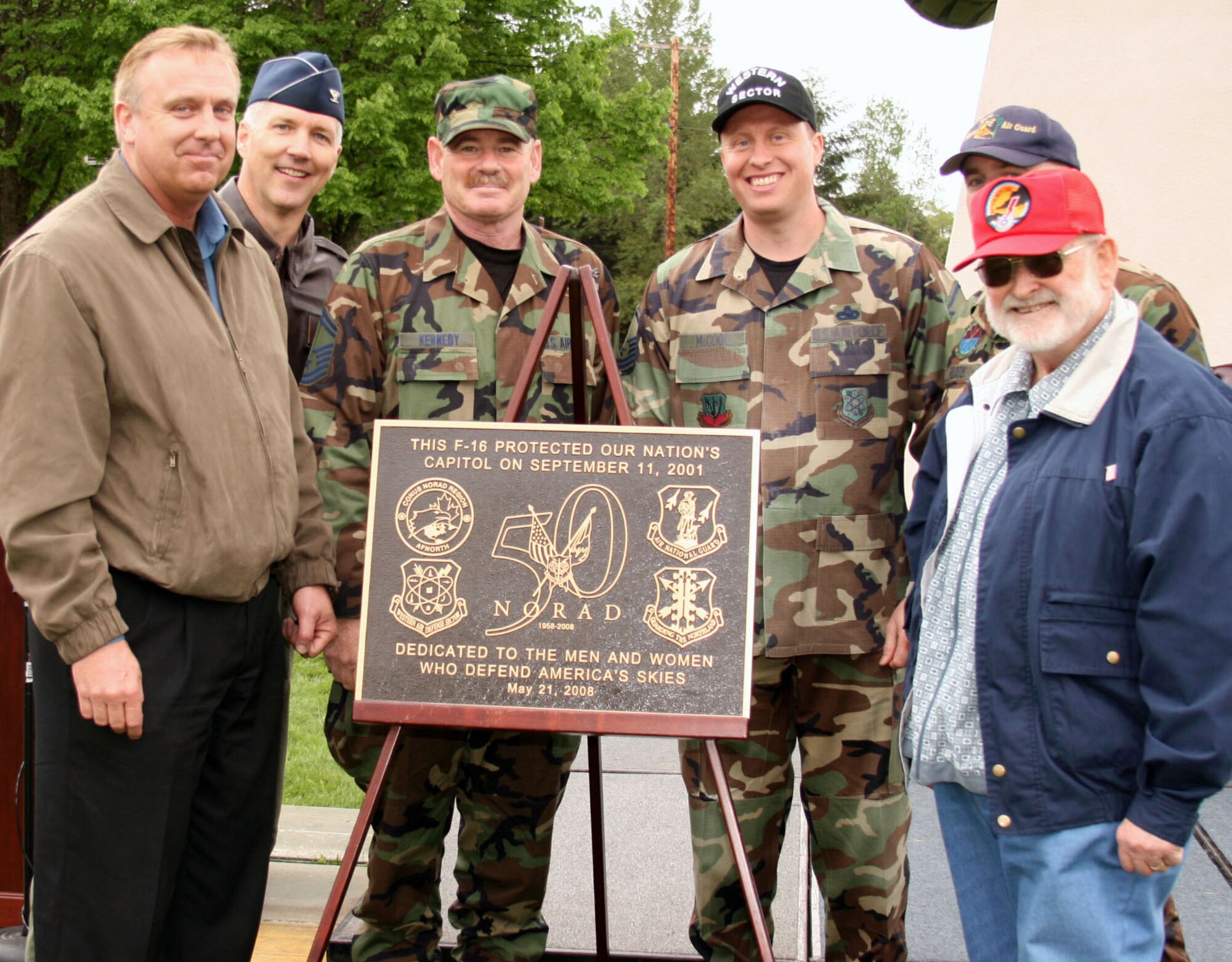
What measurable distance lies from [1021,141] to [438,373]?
5.40 feet

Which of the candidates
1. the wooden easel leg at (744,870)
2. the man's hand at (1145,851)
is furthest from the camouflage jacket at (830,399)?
the man's hand at (1145,851)

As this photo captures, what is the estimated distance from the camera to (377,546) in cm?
270

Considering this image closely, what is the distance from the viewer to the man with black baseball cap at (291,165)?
3713 millimetres

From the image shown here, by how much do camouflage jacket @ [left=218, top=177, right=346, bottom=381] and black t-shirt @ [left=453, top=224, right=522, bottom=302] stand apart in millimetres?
610

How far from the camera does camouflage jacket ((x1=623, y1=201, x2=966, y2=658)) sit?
3.20 meters

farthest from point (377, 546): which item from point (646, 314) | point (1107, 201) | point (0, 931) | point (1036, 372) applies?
point (1107, 201)

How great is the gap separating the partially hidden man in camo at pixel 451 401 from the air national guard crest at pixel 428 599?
60cm

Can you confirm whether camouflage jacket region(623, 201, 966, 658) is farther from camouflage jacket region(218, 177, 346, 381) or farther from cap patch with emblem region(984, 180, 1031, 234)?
camouflage jacket region(218, 177, 346, 381)

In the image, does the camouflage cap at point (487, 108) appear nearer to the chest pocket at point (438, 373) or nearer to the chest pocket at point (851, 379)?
the chest pocket at point (438, 373)

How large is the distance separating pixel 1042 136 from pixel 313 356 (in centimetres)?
202

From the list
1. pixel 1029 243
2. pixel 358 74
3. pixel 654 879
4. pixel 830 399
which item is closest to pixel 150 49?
pixel 830 399

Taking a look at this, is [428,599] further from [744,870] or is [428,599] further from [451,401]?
[744,870]

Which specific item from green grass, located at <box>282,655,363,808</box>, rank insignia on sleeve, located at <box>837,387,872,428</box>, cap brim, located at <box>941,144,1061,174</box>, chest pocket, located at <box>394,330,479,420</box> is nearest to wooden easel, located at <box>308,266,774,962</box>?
chest pocket, located at <box>394,330,479,420</box>

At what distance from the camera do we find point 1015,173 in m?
3.04
